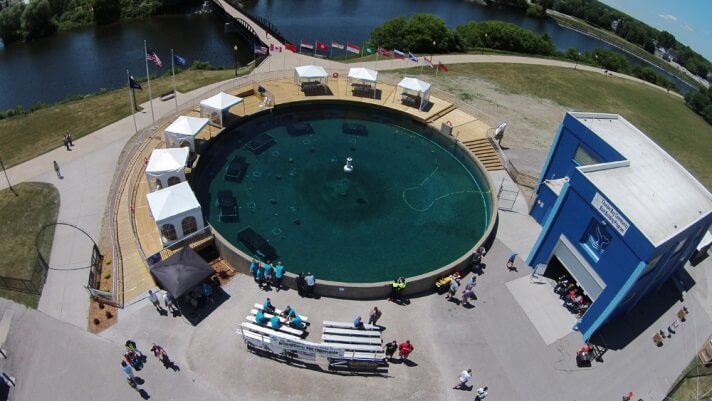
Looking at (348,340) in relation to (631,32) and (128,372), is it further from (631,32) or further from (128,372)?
(631,32)

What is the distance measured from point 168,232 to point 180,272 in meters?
3.77

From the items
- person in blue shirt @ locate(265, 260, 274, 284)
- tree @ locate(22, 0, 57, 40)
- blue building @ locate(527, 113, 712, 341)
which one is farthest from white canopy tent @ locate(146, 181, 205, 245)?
tree @ locate(22, 0, 57, 40)

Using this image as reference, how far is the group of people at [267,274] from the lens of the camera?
24172 mm

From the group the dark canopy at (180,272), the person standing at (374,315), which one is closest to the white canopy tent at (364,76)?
the dark canopy at (180,272)

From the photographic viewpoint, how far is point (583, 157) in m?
29.0

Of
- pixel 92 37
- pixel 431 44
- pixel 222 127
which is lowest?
pixel 92 37

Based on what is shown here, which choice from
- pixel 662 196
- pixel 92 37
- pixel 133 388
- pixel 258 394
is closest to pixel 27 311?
pixel 133 388

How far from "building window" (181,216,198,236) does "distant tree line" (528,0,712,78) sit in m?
127

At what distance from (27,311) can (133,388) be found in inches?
303

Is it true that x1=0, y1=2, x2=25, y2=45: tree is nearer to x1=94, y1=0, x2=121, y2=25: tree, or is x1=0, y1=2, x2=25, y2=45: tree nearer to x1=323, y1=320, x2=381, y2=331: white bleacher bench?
x1=94, y1=0, x2=121, y2=25: tree

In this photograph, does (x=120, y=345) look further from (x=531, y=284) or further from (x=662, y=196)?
(x=662, y=196)

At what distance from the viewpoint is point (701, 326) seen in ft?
85.7

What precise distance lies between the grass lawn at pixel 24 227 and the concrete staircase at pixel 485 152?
30.4m

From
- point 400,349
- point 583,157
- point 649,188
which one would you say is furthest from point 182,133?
point 649,188
